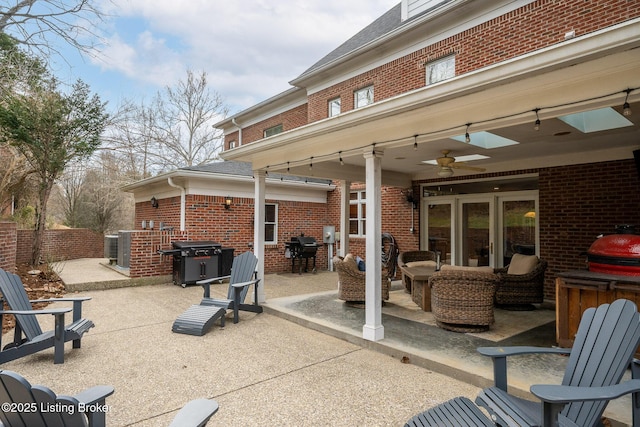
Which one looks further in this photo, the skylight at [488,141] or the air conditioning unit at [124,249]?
the air conditioning unit at [124,249]

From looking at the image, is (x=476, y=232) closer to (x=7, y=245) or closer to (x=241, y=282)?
(x=241, y=282)

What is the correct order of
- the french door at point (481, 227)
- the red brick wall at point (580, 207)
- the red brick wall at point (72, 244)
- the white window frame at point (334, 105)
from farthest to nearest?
the red brick wall at point (72, 244) → the white window frame at point (334, 105) → the french door at point (481, 227) → the red brick wall at point (580, 207)

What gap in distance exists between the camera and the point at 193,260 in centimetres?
849

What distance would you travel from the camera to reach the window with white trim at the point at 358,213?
11039 millimetres

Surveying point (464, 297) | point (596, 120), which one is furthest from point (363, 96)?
point (464, 297)

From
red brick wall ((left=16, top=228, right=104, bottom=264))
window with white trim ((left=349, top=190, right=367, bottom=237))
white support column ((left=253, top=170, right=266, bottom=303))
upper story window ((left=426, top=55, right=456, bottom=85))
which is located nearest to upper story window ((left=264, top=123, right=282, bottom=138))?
window with white trim ((left=349, top=190, right=367, bottom=237))

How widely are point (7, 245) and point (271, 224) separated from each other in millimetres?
6082

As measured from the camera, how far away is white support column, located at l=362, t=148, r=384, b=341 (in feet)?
14.6

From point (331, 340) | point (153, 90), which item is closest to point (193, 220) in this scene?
point (331, 340)

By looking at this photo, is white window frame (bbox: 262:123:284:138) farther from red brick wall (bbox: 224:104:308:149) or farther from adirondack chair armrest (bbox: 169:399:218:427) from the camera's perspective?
adirondack chair armrest (bbox: 169:399:218:427)

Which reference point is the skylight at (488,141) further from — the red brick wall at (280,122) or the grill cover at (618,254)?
the red brick wall at (280,122)

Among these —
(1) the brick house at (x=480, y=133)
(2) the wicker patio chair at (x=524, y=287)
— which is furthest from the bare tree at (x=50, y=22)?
(2) the wicker patio chair at (x=524, y=287)

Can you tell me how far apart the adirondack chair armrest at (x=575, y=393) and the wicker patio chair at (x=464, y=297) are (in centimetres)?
267

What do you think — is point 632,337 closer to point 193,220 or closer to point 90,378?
point 90,378
